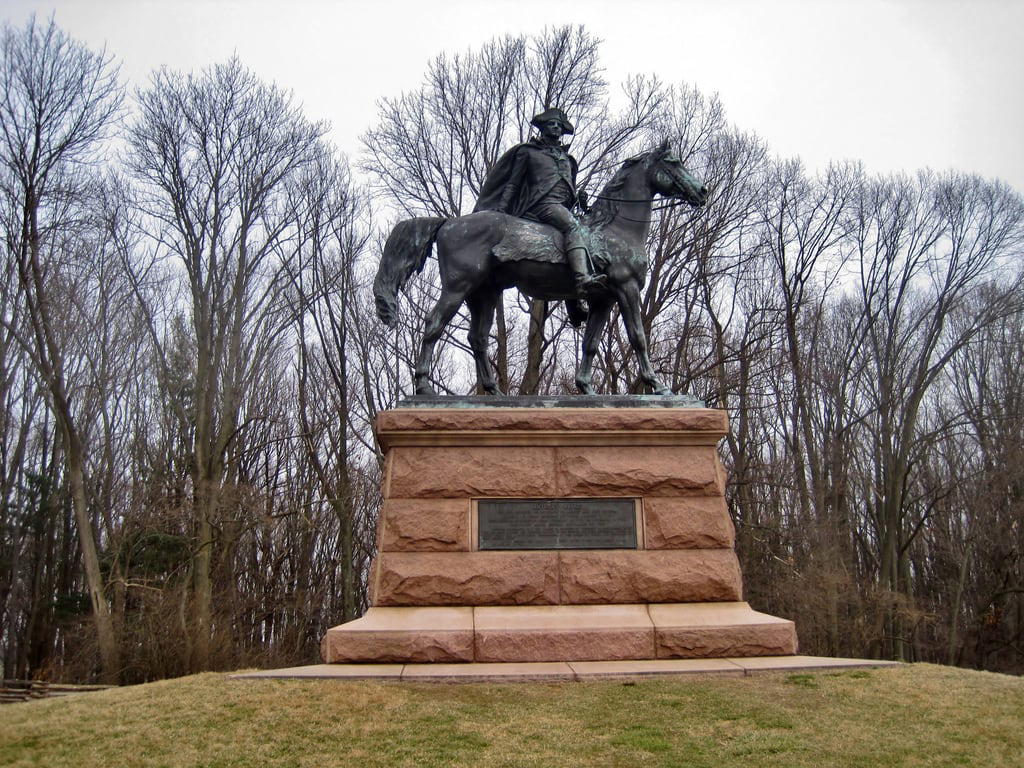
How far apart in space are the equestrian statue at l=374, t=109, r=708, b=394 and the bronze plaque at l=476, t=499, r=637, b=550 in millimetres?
1483

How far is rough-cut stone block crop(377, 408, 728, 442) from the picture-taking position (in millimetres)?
8359

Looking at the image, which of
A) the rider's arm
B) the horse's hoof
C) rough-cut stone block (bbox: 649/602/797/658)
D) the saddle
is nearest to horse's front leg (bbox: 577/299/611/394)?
the horse's hoof

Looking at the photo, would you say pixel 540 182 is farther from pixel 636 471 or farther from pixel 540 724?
pixel 540 724

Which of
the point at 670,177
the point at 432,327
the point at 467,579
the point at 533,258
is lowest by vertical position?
the point at 467,579

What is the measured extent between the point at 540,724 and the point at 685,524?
3.20 m

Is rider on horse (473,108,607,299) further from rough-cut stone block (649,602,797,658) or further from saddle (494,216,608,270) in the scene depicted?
rough-cut stone block (649,602,797,658)

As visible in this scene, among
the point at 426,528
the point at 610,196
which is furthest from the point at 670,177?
the point at 426,528

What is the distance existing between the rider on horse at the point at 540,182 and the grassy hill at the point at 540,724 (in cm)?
446

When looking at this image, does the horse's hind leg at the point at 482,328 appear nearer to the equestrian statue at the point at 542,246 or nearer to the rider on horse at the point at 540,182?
the equestrian statue at the point at 542,246

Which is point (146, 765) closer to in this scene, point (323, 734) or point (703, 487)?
point (323, 734)

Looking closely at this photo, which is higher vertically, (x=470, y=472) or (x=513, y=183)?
(x=513, y=183)

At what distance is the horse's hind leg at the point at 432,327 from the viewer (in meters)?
9.17

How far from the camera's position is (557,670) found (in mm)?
6973

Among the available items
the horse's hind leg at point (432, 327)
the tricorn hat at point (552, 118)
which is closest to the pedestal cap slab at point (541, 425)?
the horse's hind leg at point (432, 327)
